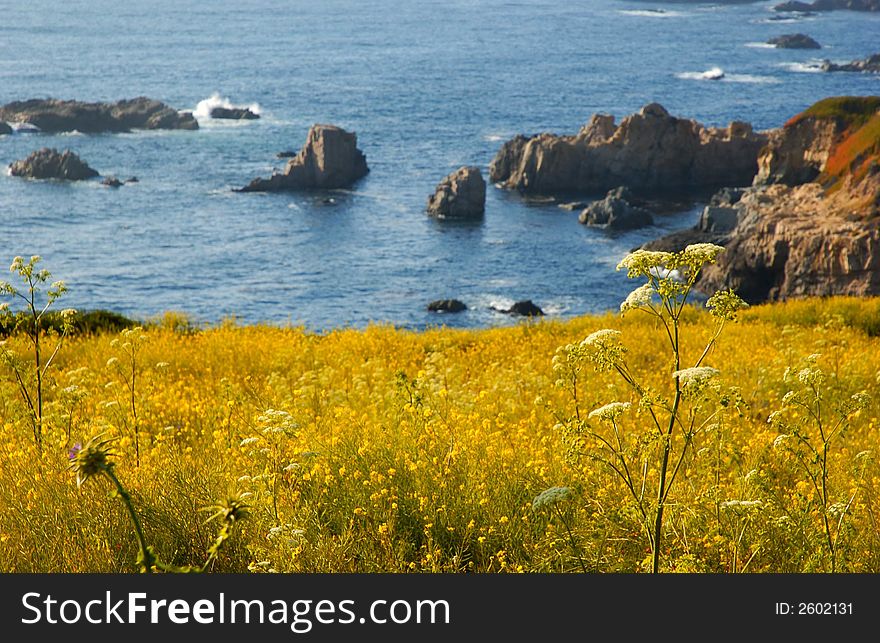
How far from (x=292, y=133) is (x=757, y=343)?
10938 cm

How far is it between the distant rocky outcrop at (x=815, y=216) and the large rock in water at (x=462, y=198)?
22554 millimetres

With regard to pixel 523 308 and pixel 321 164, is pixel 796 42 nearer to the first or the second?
pixel 321 164

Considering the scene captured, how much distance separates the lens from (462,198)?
88.8 metres

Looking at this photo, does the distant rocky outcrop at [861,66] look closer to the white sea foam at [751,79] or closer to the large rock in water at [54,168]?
the white sea foam at [751,79]

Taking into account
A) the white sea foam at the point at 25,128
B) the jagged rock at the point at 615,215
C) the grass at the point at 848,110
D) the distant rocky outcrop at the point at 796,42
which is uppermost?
the distant rocky outcrop at the point at 796,42

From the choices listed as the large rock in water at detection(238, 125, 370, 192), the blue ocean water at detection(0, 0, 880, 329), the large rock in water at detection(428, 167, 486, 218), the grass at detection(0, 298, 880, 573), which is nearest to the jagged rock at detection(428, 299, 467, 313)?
the blue ocean water at detection(0, 0, 880, 329)

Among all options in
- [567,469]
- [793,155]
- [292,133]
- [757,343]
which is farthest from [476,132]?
[567,469]

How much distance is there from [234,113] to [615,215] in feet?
212

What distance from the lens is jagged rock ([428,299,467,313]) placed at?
6494 cm

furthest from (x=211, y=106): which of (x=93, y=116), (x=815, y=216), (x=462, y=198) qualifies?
(x=815, y=216)

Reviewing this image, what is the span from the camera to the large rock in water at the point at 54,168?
102 meters

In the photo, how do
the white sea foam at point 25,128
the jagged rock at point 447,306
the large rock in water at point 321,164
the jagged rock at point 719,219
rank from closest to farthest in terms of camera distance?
the jagged rock at point 447,306 < the jagged rock at point 719,219 < the large rock in water at point 321,164 < the white sea foam at point 25,128

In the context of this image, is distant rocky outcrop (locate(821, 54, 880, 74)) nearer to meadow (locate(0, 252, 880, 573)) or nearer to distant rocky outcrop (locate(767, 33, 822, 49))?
distant rocky outcrop (locate(767, 33, 822, 49))

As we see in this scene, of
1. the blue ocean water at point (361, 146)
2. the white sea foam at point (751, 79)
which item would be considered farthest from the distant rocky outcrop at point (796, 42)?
the white sea foam at point (751, 79)
